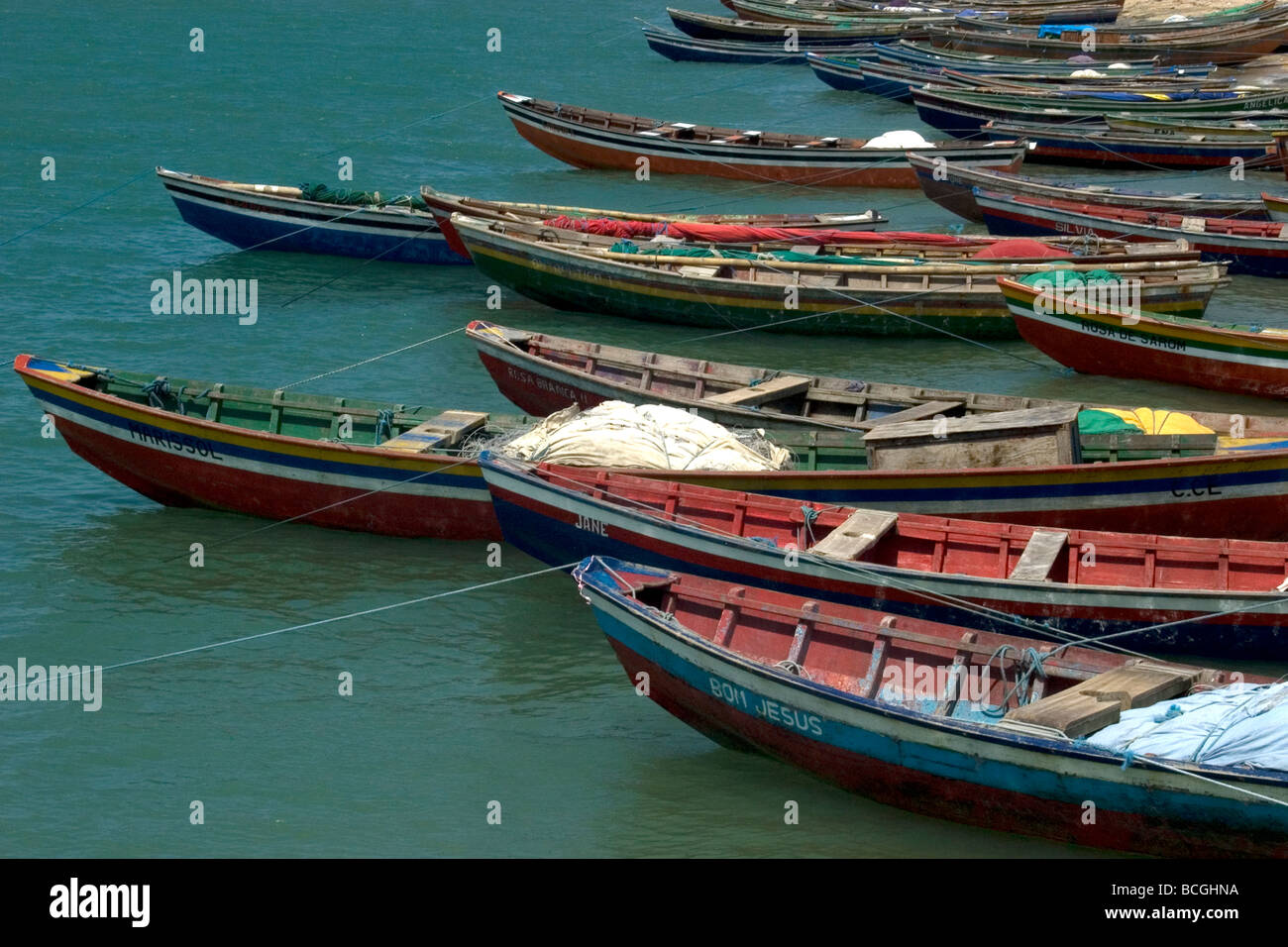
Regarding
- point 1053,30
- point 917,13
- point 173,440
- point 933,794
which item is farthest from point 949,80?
point 933,794

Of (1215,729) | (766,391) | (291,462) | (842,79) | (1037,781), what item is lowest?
(1037,781)

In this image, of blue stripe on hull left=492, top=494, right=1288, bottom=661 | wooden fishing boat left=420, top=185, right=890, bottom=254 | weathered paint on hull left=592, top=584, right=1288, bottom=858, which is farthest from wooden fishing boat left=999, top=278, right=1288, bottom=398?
weathered paint on hull left=592, top=584, right=1288, bottom=858

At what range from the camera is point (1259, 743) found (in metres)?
11.6

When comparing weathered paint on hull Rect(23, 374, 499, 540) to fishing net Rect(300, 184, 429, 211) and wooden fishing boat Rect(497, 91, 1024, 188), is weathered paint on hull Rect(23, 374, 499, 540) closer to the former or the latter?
fishing net Rect(300, 184, 429, 211)

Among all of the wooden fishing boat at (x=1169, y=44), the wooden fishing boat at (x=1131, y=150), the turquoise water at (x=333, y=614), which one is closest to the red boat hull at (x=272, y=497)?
the turquoise water at (x=333, y=614)

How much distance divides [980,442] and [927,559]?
6.26 ft

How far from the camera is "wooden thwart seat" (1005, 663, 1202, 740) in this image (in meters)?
12.2

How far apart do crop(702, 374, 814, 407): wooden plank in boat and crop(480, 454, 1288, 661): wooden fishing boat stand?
3167 millimetres

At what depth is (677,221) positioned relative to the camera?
27.8m

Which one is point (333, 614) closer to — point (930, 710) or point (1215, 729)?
→ point (930, 710)

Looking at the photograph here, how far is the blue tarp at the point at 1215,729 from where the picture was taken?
11.6 meters

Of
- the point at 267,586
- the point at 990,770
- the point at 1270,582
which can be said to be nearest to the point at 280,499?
the point at 267,586
